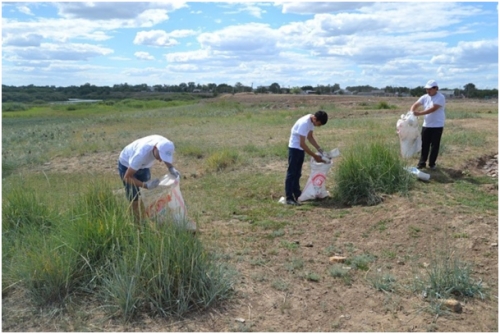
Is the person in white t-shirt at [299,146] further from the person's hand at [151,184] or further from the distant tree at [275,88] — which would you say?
the distant tree at [275,88]

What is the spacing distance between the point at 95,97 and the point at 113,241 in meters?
78.5

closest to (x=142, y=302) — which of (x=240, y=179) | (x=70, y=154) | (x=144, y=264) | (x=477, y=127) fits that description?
(x=144, y=264)

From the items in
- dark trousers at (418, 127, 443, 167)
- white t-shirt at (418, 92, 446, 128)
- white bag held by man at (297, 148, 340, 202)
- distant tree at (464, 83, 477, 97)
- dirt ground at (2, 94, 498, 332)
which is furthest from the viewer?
distant tree at (464, 83, 477, 97)

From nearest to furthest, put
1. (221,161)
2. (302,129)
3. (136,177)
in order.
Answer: (136,177) → (302,129) → (221,161)

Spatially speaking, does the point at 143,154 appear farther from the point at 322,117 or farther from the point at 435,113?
the point at 435,113

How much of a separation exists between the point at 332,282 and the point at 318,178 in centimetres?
315

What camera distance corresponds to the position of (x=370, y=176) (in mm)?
7199

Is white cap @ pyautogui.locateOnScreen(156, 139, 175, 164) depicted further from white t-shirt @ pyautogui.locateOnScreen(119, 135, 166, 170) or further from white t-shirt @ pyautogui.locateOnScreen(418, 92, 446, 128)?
white t-shirt @ pyautogui.locateOnScreen(418, 92, 446, 128)

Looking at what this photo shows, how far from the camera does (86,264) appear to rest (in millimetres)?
4020

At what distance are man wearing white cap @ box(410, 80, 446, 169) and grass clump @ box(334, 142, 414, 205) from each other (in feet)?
4.18

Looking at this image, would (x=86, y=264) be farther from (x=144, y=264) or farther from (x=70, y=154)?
(x=70, y=154)

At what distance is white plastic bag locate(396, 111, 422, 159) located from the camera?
28.2 feet

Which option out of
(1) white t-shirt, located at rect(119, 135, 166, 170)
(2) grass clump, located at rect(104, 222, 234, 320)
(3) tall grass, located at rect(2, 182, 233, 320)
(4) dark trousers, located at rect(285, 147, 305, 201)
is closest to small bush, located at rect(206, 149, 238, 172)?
(4) dark trousers, located at rect(285, 147, 305, 201)

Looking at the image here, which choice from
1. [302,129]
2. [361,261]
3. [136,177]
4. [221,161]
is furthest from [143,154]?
[221,161]
